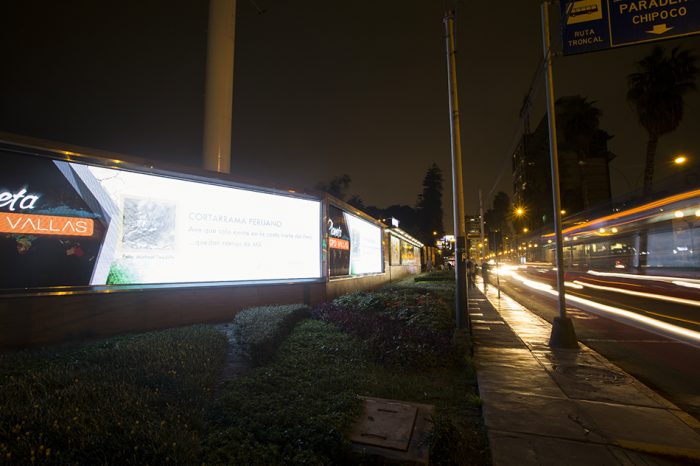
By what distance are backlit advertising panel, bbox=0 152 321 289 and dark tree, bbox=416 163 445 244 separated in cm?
8995

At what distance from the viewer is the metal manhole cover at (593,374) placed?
5922 mm

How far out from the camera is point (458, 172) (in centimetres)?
955

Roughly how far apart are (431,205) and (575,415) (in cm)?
9946

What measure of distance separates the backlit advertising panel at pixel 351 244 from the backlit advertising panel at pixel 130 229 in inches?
97.8

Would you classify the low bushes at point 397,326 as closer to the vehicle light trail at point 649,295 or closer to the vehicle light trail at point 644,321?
the vehicle light trail at point 644,321

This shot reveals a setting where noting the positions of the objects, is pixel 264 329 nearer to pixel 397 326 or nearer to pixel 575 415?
pixel 397 326

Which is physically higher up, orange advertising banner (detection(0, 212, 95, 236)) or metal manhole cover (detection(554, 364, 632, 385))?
orange advertising banner (detection(0, 212, 95, 236))

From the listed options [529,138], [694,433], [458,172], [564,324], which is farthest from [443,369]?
[529,138]

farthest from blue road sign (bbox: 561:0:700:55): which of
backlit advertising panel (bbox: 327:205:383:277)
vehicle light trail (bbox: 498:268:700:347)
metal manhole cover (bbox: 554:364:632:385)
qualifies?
backlit advertising panel (bbox: 327:205:383:277)

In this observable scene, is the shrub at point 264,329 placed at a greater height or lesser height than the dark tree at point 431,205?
lesser

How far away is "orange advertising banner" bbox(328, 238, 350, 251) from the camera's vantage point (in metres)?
12.7

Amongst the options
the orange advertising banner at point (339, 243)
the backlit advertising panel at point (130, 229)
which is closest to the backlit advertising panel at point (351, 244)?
the orange advertising banner at point (339, 243)

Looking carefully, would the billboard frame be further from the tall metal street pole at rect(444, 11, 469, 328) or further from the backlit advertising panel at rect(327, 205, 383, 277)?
the tall metal street pole at rect(444, 11, 469, 328)

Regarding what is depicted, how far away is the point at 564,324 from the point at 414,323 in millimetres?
3560
